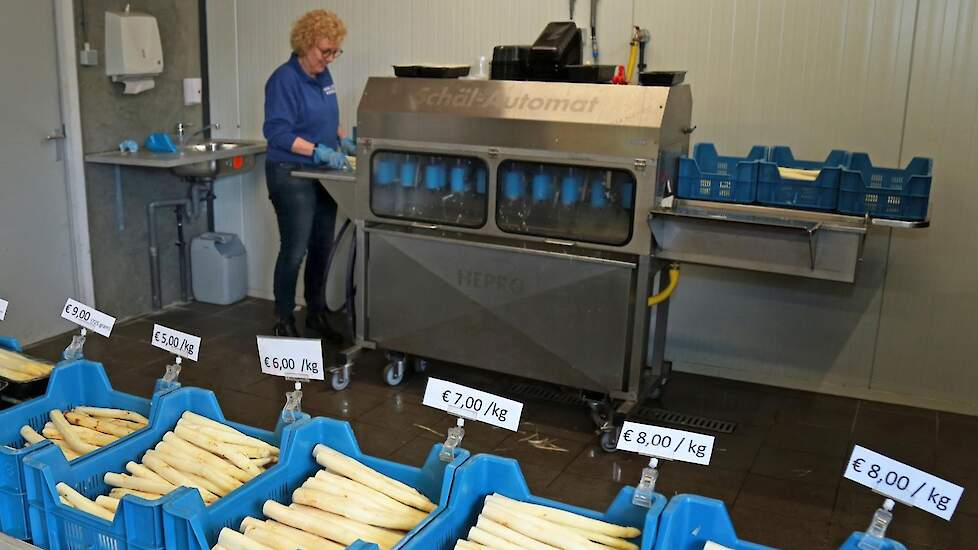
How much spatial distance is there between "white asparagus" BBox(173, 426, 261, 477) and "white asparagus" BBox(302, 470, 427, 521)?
0.19 meters

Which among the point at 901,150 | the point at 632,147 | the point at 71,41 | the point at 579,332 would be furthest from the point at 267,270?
the point at 901,150

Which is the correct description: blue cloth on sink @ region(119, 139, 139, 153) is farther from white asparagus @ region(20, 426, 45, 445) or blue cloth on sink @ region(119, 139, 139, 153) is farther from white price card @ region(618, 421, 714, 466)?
white price card @ region(618, 421, 714, 466)

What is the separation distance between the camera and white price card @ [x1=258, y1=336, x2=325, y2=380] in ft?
7.93

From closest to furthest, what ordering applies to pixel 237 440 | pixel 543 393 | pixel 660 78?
pixel 237 440 < pixel 660 78 < pixel 543 393

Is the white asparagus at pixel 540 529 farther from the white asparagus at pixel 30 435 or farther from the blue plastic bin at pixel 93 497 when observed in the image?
the white asparagus at pixel 30 435

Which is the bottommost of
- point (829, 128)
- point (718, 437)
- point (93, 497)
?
point (718, 437)

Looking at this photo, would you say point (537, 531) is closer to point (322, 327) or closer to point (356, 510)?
point (356, 510)

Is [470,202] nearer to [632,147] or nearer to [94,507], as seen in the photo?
[632,147]

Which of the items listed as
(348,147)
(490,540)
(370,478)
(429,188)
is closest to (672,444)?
(490,540)

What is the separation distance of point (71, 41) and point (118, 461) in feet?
10.8

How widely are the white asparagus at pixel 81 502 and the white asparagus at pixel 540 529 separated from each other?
2.68ft

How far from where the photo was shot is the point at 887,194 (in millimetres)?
3438

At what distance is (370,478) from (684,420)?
7.61 feet

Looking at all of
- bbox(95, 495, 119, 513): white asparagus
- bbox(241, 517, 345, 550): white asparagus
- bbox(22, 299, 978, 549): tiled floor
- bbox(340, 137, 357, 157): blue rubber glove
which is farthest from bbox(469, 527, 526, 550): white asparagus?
bbox(340, 137, 357, 157): blue rubber glove
